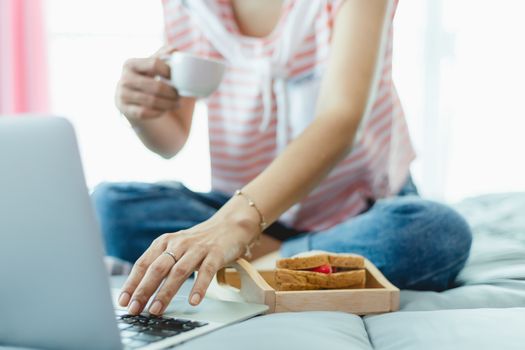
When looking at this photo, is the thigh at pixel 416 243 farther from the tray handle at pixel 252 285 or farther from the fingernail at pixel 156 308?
the fingernail at pixel 156 308

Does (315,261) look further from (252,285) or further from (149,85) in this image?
(149,85)

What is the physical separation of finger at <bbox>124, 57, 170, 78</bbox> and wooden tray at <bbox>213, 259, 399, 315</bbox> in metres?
0.39

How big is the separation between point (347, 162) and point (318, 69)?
0.66 ft

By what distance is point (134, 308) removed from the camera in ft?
2.77

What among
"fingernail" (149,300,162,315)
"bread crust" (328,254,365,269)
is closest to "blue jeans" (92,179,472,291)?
"bread crust" (328,254,365,269)

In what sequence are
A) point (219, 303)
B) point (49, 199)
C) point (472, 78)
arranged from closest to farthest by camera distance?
1. point (49, 199)
2. point (219, 303)
3. point (472, 78)

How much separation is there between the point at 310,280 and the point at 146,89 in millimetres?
495

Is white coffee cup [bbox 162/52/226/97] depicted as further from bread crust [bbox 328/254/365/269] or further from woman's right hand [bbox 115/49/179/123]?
bread crust [bbox 328/254/365/269]

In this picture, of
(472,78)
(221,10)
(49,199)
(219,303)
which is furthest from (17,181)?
(472,78)

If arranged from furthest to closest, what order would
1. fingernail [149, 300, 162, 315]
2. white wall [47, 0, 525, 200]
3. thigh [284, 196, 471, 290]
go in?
white wall [47, 0, 525, 200]
thigh [284, 196, 471, 290]
fingernail [149, 300, 162, 315]

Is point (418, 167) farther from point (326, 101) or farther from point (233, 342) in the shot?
point (233, 342)

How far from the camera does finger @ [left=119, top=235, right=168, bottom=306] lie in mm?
871

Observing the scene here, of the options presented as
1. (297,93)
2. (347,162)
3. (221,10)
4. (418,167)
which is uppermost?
(221,10)

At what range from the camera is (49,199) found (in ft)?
2.01
